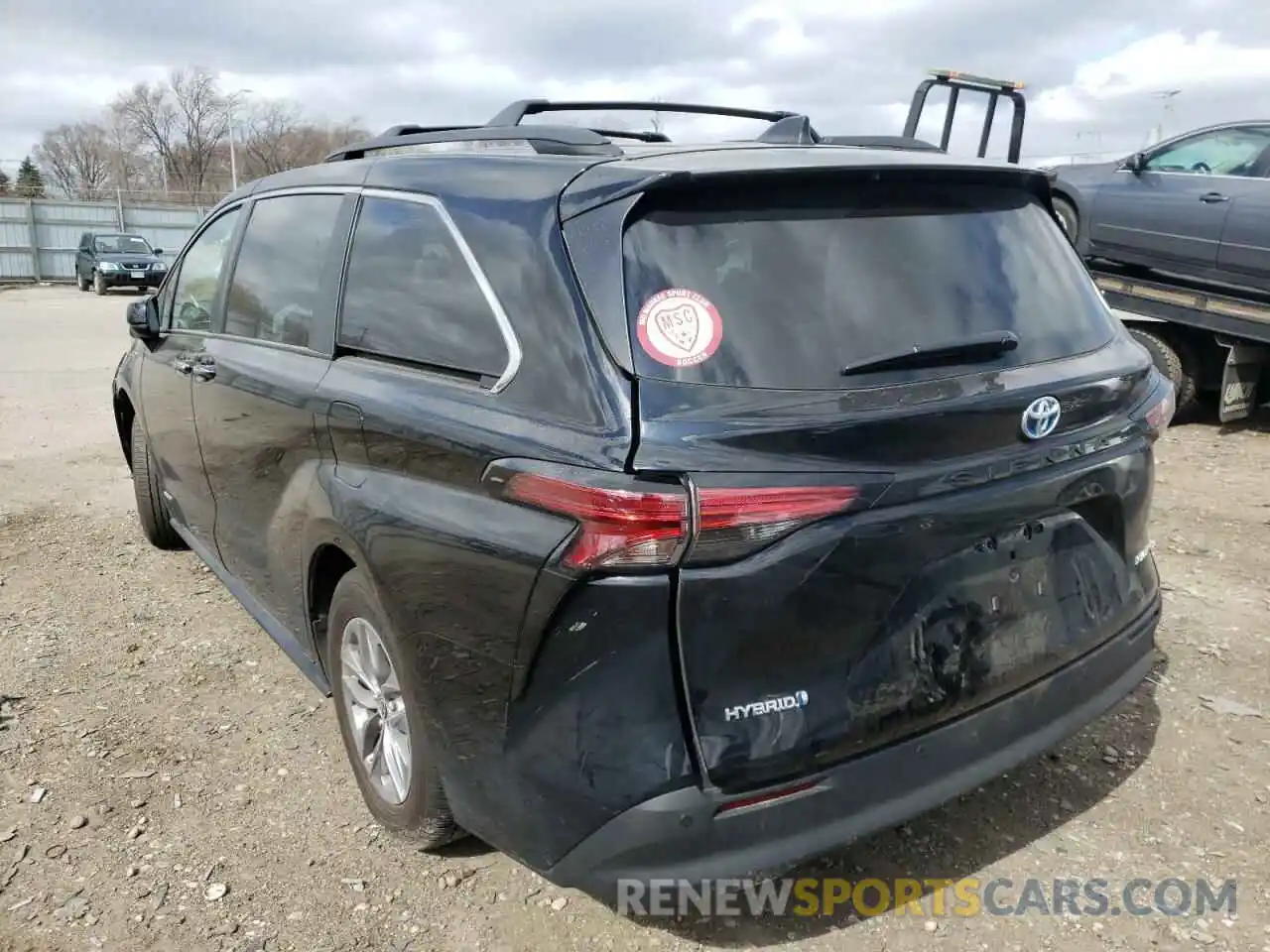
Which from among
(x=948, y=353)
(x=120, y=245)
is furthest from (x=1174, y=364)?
(x=120, y=245)

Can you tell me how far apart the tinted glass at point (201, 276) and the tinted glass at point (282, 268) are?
0.27 meters

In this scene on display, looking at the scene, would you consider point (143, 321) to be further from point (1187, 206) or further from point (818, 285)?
point (1187, 206)

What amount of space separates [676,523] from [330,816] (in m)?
1.76

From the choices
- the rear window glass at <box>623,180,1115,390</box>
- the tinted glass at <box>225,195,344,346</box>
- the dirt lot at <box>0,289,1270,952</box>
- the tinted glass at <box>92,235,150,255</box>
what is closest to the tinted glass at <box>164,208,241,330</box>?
the tinted glass at <box>225,195,344,346</box>

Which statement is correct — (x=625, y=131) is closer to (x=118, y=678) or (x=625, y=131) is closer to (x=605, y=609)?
(x=605, y=609)

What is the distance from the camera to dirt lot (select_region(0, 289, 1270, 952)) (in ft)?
8.28

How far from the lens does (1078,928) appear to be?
2492 mm

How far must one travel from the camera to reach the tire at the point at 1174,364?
25.7ft

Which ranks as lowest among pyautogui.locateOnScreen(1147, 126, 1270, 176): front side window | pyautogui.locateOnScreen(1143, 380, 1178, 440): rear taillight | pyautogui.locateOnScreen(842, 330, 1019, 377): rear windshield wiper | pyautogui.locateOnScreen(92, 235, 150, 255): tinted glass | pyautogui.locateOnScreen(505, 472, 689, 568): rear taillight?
pyautogui.locateOnScreen(505, 472, 689, 568): rear taillight

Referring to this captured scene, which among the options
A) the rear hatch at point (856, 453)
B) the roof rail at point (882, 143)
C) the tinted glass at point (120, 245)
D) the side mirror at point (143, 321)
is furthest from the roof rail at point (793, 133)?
the tinted glass at point (120, 245)

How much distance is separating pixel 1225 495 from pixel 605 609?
539cm

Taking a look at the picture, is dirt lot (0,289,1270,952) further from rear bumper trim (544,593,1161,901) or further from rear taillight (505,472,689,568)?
rear taillight (505,472,689,568)

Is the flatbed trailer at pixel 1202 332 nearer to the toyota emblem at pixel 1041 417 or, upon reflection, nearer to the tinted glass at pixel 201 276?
the toyota emblem at pixel 1041 417

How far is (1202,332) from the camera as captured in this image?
8.00m
